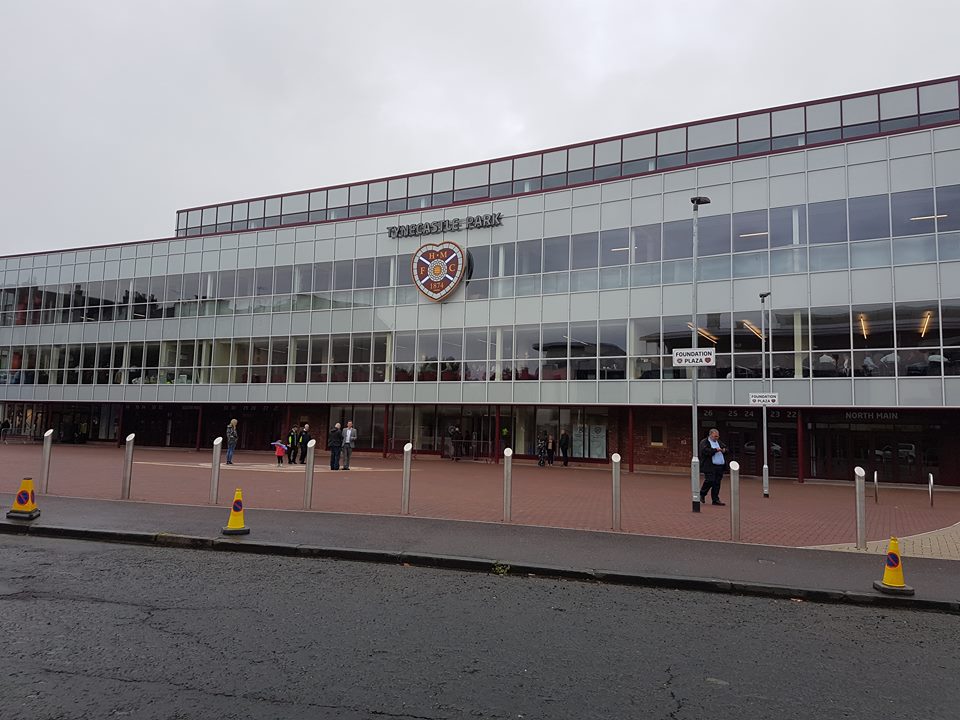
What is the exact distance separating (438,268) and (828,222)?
1629 cm

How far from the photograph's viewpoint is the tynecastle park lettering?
30344 millimetres

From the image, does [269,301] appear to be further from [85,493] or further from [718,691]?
[718,691]

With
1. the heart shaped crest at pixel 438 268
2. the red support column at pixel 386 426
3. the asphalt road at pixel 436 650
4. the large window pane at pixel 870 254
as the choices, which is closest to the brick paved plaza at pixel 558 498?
the asphalt road at pixel 436 650

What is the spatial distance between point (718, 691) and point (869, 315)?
22.7 m

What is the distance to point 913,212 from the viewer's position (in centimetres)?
2272

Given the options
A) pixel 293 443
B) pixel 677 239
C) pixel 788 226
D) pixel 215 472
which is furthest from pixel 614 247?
pixel 215 472

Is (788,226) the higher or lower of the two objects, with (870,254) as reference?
higher

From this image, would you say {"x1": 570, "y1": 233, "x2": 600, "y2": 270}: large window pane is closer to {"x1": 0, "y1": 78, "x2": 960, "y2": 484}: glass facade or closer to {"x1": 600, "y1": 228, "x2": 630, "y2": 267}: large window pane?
{"x1": 0, "y1": 78, "x2": 960, "y2": 484}: glass facade

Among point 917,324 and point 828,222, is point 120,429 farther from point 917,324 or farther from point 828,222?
point 917,324

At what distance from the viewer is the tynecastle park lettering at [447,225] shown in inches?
1195

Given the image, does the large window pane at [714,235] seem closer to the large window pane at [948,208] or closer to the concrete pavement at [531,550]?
the large window pane at [948,208]

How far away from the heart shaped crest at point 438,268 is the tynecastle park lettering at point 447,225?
2.42 feet

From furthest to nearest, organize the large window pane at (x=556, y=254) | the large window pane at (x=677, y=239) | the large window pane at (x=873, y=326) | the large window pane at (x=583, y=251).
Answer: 1. the large window pane at (x=556, y=254)
2. the large window pane at (x=583, y=251)
3. the large window pane at (x=677, y=239)
4. the large window pane at (x=873, y=326)

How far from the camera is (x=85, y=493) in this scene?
43.8 ft
